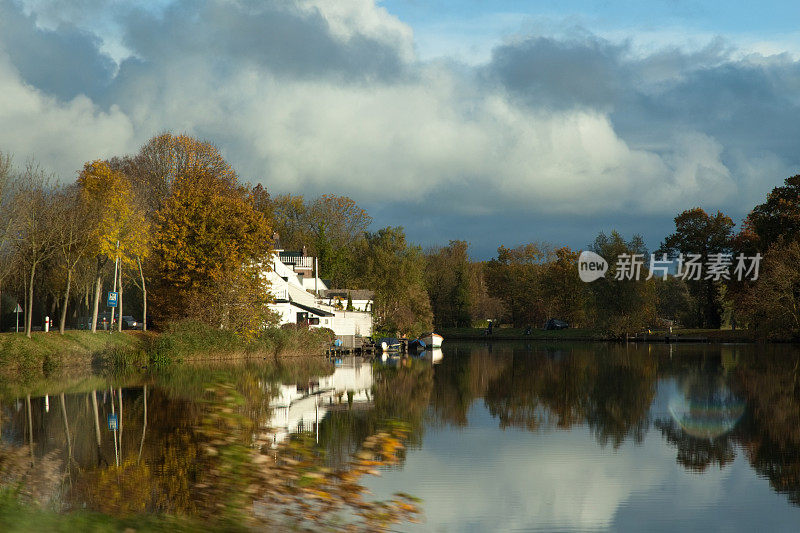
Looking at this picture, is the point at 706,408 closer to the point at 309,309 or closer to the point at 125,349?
the point at 125,349

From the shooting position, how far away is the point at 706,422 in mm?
25766

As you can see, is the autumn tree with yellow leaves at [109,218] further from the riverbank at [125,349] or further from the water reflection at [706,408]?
the water reflection at [706,408]

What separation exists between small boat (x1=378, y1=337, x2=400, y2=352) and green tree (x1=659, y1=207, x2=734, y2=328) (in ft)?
131

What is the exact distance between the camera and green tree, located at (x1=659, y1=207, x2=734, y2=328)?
9369 cm

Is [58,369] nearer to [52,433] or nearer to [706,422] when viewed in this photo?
[52,433]

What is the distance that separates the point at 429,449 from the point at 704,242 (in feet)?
270

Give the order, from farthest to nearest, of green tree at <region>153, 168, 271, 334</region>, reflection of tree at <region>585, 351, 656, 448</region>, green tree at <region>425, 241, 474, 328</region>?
green tree at <region>425, 241, 474, 328</region>
green tree at <region>153, 168, 271, 334</region>
reflection of tree at <region>585, 351, 656, 448</region>

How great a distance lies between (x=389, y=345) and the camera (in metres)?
73.4

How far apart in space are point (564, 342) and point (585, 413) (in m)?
69.0

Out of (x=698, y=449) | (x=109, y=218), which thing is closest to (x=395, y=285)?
(x=109, y=218)

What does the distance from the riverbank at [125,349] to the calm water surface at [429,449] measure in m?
6.10

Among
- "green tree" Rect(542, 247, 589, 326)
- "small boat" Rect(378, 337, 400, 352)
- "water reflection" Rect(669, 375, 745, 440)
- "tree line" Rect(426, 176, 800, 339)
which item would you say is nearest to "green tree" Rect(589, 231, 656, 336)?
"tree line" Rect(426, 176, 800, 339)

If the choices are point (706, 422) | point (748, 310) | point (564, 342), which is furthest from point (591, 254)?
point (706, 422)

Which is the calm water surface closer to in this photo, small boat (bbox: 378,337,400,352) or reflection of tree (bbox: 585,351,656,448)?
reflection of tree (bbox: 585,351,656,448)
